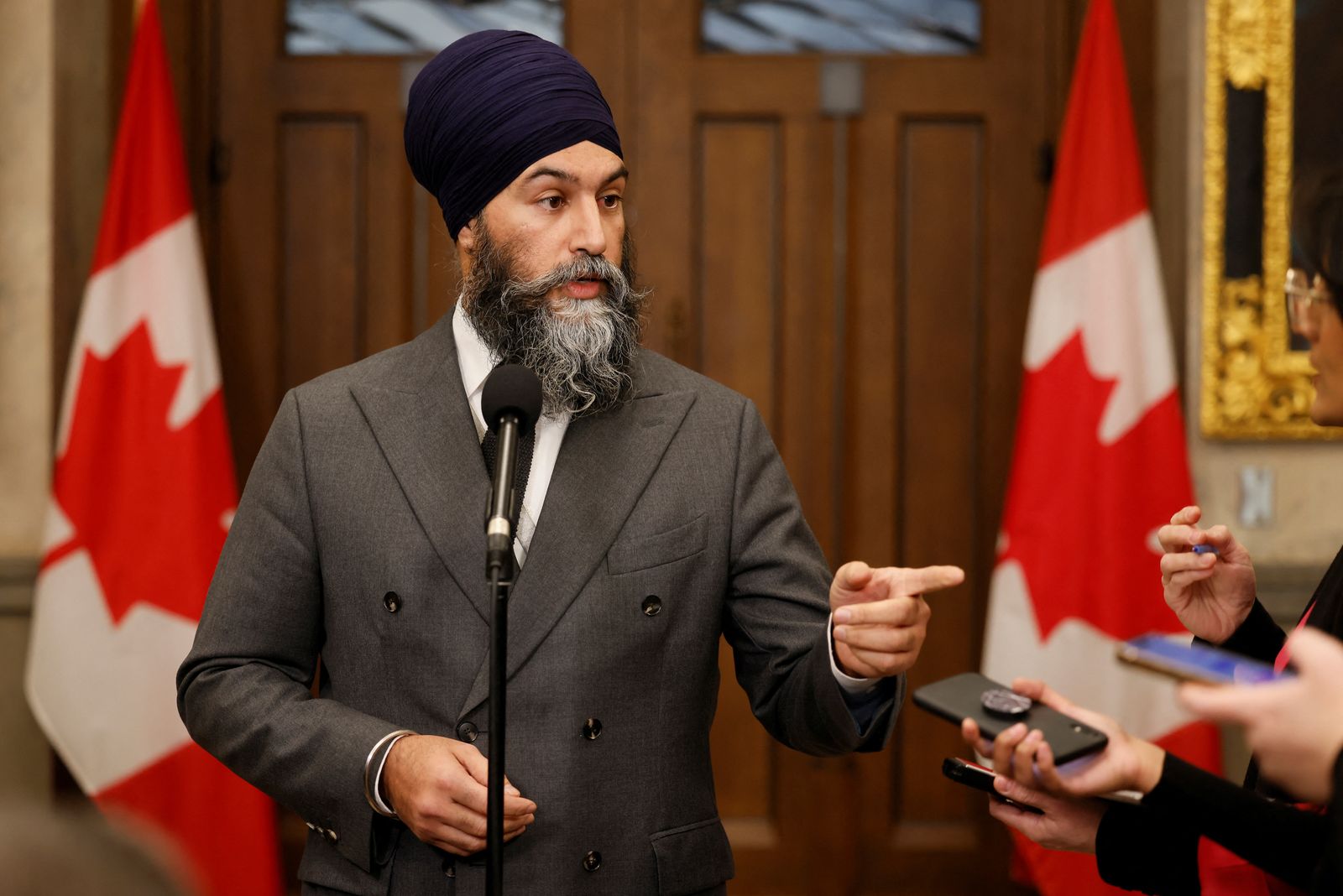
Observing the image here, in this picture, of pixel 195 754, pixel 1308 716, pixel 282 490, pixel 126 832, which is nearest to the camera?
pixel 126 832

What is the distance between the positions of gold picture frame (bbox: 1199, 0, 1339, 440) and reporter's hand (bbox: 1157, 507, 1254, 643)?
158 cm

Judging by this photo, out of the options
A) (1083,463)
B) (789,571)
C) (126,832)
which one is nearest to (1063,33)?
(1083,463)

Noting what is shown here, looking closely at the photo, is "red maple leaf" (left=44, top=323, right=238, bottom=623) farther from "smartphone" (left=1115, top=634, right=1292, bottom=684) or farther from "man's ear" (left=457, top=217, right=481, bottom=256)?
"smartphone" (left=1115, top=634, right=1292, bottom=684)

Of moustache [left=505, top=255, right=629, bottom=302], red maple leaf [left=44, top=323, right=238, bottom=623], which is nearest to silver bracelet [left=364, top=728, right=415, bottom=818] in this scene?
moustache [left=505, top=255, right=629, bottom=302]

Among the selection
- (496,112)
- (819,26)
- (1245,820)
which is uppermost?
(819,26)

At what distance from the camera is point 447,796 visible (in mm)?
1532

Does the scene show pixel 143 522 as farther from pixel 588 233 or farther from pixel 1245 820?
pixel 1245 820

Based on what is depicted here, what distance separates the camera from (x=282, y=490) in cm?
181

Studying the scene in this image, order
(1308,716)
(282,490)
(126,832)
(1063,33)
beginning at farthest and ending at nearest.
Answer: (1063,33)
(282,490)
(1308,716)
(126,832)

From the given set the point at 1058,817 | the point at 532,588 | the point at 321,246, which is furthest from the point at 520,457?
the point at 321,246

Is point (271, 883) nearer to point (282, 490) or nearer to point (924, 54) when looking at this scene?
point (282, 490)

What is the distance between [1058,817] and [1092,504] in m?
1.75

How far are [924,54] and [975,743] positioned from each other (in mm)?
2565

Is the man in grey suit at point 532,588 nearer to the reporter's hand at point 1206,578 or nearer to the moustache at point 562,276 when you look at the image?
the moustache at point 562,276
